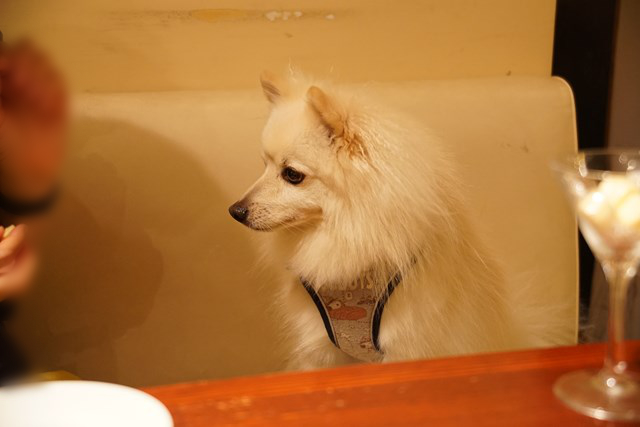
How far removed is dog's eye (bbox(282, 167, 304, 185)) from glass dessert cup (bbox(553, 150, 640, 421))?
487mm

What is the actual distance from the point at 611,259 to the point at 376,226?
48 centimetres

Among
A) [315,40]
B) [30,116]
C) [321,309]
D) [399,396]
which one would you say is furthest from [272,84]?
[30,116]

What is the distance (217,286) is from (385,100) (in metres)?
0.51

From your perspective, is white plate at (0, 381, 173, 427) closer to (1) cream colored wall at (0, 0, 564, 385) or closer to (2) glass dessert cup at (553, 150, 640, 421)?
Answer: (2) glass dessert cup at (553, 150, 640, 421)

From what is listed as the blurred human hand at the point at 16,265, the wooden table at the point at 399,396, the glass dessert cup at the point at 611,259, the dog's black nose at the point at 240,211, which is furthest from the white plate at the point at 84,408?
the dog's black nose at the point at 240,211

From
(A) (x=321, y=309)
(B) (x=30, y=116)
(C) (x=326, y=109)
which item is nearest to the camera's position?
(B) (x=30, y=116)

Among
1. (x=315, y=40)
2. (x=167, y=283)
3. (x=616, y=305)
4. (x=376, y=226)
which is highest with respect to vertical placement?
(x=315, y=40)

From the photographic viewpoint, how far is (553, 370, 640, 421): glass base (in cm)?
52

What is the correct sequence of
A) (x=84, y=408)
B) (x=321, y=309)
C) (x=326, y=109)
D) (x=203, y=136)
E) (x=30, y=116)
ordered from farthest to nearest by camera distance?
(x=203, y=136) < (x=321, y=309) < (x=326, y=109) < (x=84, y=408) < (x=30, y=116)

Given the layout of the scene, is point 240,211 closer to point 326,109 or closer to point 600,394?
point 326,109

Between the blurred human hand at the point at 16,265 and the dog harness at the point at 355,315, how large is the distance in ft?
2.64

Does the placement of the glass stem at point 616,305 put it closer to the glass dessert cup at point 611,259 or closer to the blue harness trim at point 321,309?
the glass dessert cup at point 611,259

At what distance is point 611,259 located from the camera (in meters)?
0.56

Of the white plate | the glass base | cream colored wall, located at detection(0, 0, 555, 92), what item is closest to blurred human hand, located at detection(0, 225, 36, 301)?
A: the white plate
